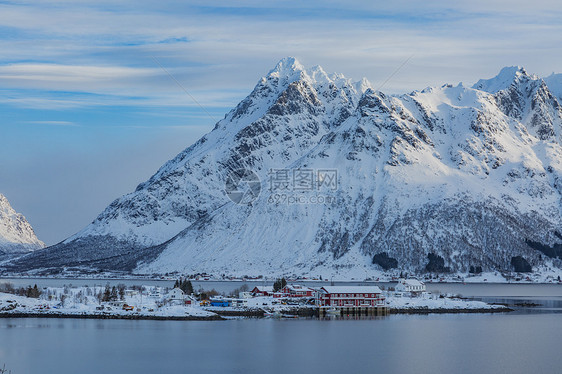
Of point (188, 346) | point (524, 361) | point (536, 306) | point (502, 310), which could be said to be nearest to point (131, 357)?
point (188, 346)

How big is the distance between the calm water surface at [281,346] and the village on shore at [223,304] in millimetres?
8451

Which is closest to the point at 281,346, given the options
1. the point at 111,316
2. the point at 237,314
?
the point at 111,316

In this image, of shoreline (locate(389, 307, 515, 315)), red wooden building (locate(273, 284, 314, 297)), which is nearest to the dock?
shoreline (locate(389, 307, 515, 315))

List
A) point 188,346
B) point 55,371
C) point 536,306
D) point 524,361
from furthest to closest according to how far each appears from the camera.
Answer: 1. point 536,306
2. point 188,346
3. point 524,361
4. point 55,371

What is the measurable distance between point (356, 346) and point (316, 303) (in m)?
62.6

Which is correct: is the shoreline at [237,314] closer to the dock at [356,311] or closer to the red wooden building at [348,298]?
the dock at [356,311]

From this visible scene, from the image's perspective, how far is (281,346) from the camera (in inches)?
4793

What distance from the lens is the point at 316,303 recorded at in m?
185

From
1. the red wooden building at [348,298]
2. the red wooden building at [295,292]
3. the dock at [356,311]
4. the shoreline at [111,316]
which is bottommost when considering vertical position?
the shoreline at [111,316]

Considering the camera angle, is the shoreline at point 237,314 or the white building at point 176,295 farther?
the white building at point 176,295

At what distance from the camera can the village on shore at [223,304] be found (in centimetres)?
16475

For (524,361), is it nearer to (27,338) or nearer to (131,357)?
(131,357)

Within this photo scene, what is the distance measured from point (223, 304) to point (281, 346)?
63035mm

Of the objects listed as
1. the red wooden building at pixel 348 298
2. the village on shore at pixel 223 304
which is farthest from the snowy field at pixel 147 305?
the red wooden building at pixel 348 298
